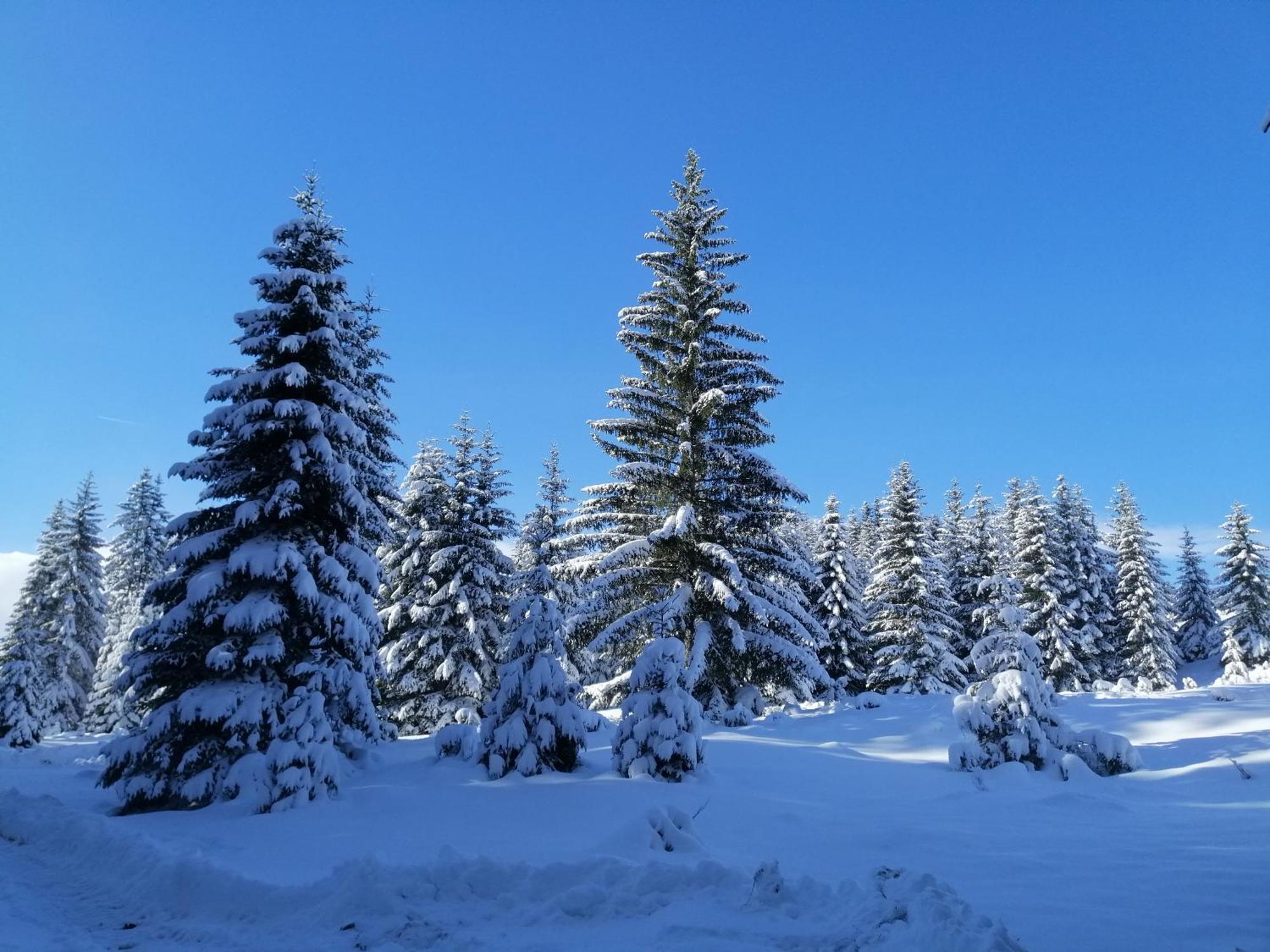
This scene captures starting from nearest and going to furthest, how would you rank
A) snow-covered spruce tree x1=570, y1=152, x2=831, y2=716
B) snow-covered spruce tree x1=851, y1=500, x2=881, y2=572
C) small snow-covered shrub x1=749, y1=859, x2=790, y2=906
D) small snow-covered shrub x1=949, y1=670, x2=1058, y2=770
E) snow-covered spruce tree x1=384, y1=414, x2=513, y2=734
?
small snow-covered shrub x1=749, y1=859, x2=790, y2=906
small snow-covered shrub x1=949, y1=670, x2=1058, y2=770
snow-covered spruce tree x1=570, y1=152, x2=831, y2=716
snow-covered spruce tree x1=384, y1=414, x2=513, y2=734
snow-covered spruce tree x1=851, y1=500, x2=881, y2=572

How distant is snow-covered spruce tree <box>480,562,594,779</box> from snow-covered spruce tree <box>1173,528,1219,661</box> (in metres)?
53.6

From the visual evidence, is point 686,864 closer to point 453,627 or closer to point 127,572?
point 453,627

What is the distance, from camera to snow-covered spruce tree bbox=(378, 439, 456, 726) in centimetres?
2288

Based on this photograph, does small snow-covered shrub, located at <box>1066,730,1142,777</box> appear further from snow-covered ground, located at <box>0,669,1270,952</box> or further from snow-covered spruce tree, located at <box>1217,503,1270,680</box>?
snow-covered spruce tree, located at <box>1217,503,1270,680</box>

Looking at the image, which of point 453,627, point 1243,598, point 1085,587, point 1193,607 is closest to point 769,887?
point 453,627

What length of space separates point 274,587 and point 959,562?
3874cm

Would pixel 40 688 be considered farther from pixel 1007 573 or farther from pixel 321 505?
pixel 1007 573

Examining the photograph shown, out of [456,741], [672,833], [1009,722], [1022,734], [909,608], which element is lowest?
[672,833]

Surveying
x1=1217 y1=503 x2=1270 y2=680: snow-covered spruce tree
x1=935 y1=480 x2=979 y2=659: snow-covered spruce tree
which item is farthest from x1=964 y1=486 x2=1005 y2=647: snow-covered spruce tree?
x1=1217 y1=503 x2=1270 y2=680: snow-covered spruce tree

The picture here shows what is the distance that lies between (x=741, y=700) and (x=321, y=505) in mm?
12064

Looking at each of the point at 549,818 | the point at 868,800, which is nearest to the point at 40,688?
the point at 549,818

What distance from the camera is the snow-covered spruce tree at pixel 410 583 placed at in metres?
22.9

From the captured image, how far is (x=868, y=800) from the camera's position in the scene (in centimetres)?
896

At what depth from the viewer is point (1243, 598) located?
3947cm
